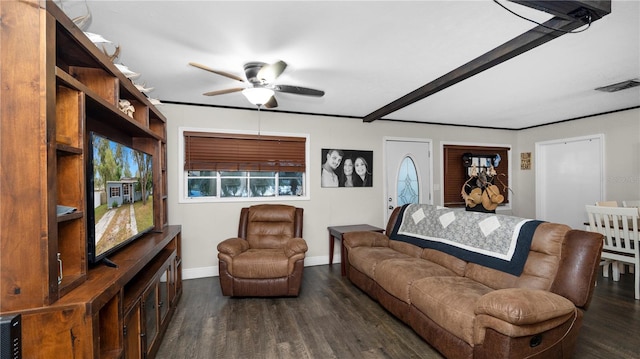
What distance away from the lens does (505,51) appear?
2061 millimetres

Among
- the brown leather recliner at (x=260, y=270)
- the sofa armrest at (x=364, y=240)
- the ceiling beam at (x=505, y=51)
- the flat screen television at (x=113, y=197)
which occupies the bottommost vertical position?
the brown leather recliner at (x=260, y=270)

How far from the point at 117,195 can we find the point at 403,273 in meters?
2.28

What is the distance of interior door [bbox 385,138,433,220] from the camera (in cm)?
462

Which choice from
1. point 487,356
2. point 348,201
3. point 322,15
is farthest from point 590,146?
point 322,15

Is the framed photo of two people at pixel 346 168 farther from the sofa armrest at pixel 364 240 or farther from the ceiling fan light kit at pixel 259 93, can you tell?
the ceiling fan light kit at pixel 259 93

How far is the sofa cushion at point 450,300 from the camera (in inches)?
70.3

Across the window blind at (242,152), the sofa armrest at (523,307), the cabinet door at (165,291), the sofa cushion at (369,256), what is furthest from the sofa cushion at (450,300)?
the window blind at (242,152)

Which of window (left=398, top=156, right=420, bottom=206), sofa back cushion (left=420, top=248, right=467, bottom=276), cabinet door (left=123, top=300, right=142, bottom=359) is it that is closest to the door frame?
window (left=398, top=156, right=420, bottom=206)

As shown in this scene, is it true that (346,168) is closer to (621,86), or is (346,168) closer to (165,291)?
(165,291)

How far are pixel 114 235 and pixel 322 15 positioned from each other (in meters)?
1.92

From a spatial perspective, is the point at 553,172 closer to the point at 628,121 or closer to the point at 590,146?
the point at 590,146

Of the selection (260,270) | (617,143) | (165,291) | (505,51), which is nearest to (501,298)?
(505,51)

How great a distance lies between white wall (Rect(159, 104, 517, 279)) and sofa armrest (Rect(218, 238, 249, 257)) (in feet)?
2.17

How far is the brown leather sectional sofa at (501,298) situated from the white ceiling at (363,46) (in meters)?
1.49
